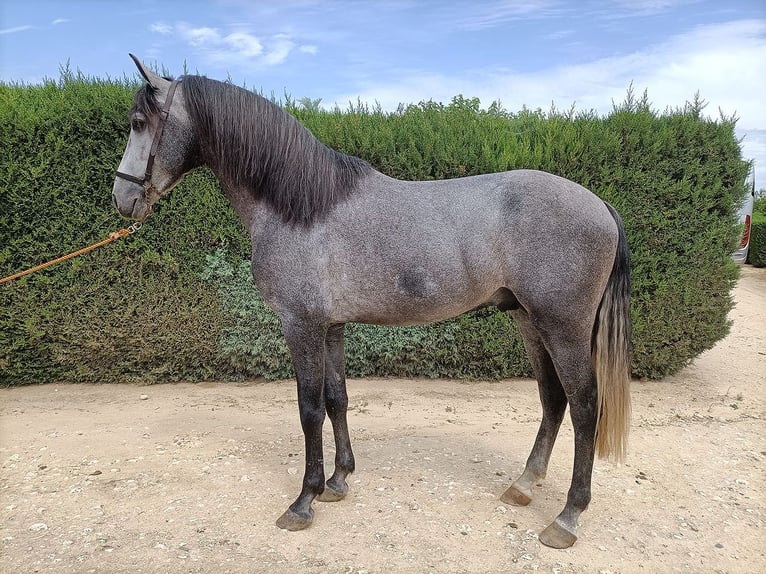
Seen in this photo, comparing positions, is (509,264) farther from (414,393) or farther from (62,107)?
(62,107)

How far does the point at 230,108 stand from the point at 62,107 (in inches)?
149

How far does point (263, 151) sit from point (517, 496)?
2612 mm

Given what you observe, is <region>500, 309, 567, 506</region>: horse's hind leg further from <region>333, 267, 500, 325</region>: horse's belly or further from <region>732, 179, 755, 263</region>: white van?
<region>732, 179, 755, 263</region>: white van

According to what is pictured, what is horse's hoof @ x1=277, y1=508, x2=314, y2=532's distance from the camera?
10.6 ft

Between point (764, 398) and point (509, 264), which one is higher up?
point (509, 264)

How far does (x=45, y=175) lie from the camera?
5.77 meters

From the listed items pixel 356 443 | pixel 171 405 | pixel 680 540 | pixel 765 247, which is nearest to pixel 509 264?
pixel 680 540

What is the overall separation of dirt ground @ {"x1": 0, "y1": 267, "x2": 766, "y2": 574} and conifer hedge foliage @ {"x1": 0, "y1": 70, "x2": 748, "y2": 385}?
0.47 m

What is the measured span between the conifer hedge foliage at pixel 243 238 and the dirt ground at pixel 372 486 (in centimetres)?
47

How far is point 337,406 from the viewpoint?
3533mm

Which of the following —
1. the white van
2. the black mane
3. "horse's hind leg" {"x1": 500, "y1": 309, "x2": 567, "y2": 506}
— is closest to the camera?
the black mane

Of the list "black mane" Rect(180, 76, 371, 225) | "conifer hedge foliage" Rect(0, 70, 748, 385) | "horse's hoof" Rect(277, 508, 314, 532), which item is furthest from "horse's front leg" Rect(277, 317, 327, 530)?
"conifer hedge foliage" Rect(0, 70, 748, 385)

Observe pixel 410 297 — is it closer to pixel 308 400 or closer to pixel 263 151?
pixel 308 400

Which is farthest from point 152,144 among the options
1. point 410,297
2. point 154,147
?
point 410,297
